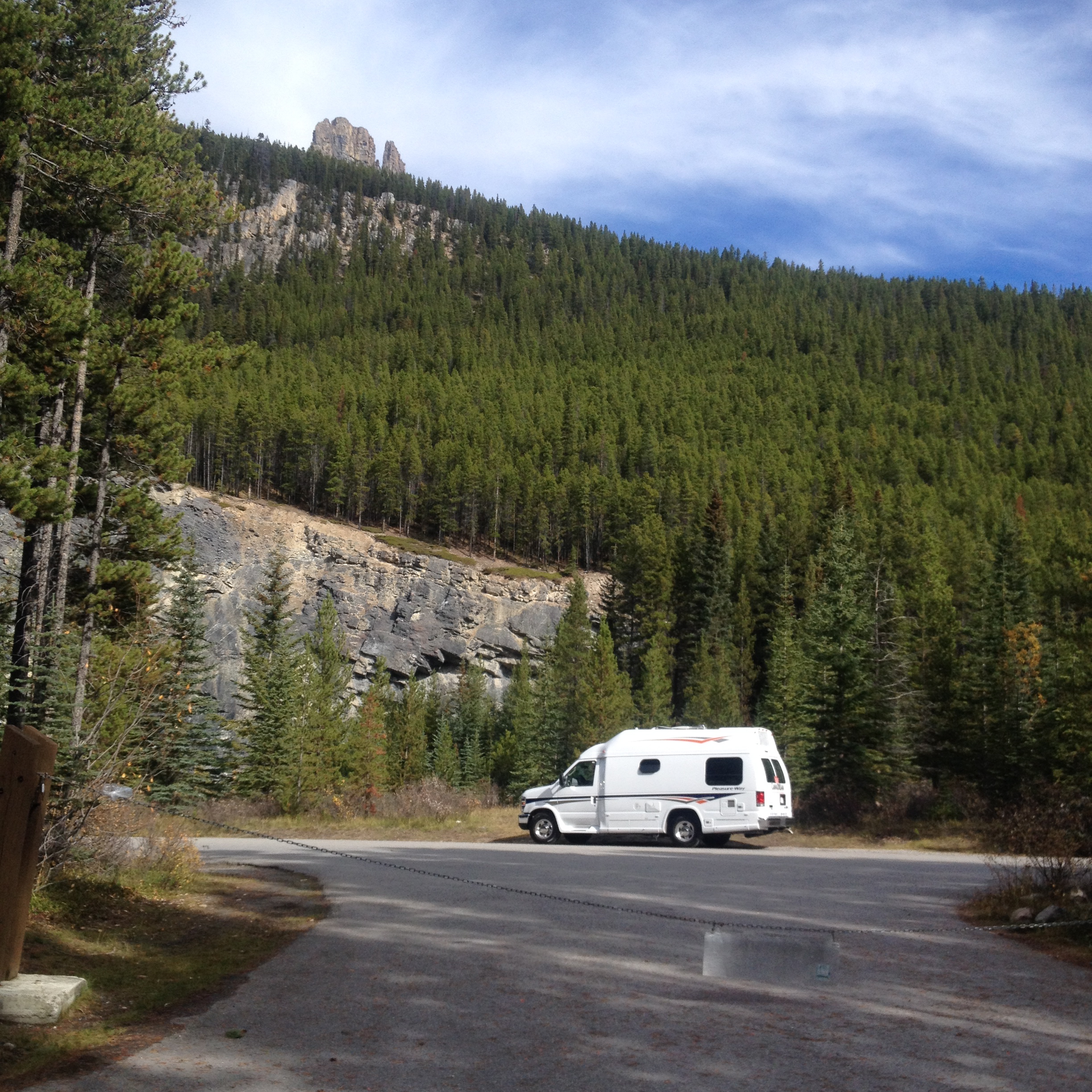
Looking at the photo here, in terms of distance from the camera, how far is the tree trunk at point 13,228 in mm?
12164

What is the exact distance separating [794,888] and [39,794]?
923 cm

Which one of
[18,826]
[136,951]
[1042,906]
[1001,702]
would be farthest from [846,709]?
[18,826]

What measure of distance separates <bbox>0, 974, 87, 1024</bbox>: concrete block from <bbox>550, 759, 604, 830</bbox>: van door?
51.0ft

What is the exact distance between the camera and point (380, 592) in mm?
82625

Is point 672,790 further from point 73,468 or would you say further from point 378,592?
point 378,592

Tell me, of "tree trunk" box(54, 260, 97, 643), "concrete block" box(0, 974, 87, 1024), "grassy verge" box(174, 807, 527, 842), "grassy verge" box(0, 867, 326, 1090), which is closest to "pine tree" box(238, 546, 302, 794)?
"grassy verge" box(174, 807, 527, 842)

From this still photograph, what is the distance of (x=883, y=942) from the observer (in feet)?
28.6

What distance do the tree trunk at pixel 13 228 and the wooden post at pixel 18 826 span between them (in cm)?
754

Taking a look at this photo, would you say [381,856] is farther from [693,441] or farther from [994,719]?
[693,441]

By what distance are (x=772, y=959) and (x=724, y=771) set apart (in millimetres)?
12959

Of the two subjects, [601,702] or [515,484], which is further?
[515,484]

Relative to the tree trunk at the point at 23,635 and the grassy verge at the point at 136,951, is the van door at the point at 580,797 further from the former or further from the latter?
the tree trunk at the point at 23,635

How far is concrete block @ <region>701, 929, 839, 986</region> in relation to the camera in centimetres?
723

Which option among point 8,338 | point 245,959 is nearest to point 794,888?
point 245,959
